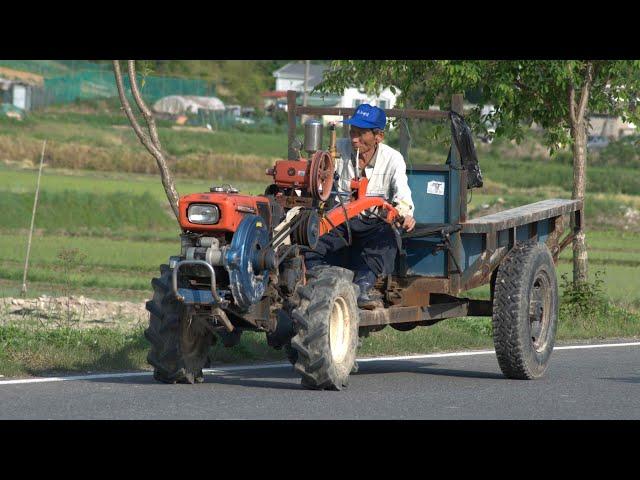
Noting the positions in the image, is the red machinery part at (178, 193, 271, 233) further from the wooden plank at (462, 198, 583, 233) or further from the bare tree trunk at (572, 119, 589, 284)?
the bare tree trunk at (572, 119, 589, 284)

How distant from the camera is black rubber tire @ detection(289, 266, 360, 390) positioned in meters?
10.3

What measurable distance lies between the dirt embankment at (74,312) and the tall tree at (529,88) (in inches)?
164

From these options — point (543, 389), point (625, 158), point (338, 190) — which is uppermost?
point (625, 158)

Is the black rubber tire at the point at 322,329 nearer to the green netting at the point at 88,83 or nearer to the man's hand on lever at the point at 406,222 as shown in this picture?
the man's hand on lever at the point at 406,222

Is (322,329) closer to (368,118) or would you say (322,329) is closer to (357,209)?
(357,209)

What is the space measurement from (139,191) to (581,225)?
23257 millimetres

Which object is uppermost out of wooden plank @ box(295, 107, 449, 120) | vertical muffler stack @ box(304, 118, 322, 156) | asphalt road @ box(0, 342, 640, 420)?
wooden plank @ box(295, 107, 449, 120)

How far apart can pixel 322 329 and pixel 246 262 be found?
803mm

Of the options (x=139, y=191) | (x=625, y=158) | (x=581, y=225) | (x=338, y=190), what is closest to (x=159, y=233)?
(x=139, y=191)

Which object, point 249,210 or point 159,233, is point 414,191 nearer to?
point 249,210

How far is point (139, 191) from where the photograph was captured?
36688 mm

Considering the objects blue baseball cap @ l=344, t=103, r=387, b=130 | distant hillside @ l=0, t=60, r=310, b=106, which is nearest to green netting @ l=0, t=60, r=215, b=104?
distant hillside @ l=0, t=60, r=310, b=106

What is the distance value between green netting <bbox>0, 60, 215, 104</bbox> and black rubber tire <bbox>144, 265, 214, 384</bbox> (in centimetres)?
4875

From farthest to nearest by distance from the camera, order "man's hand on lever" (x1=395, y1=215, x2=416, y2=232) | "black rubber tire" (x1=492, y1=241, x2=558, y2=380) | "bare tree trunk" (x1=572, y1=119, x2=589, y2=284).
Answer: "bare tree trunk" (x1=572, y1=119, x2=589, y2=284) < "black rubber tire" (x1=492, y1=241, x2=558, y2=380) < "man's hand on lever" (x1=395, y1=215, x2=416, y2=232)
